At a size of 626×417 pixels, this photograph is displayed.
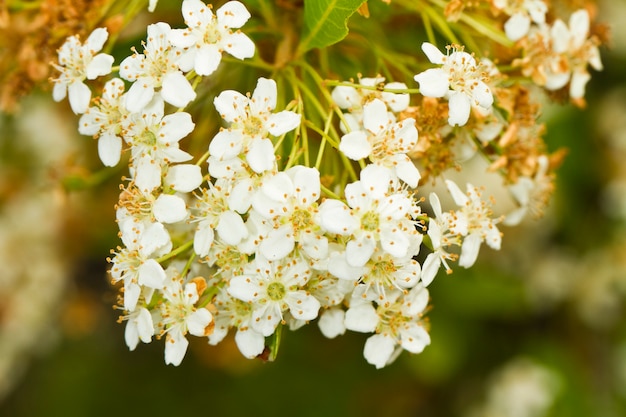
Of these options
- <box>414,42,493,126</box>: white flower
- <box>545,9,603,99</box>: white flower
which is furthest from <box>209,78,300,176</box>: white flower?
<box>545,9,603,99</box>: white flower

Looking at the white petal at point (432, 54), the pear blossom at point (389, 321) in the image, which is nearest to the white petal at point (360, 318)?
the pear blossom at point (389, 321)

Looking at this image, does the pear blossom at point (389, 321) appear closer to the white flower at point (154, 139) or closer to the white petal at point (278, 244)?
the white petal at point (278, 244)

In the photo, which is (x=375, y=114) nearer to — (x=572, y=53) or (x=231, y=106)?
(x=231, y=106)

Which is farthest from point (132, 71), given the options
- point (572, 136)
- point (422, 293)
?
point (572, 136)

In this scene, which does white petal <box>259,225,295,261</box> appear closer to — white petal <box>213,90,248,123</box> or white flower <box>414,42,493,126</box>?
white petal <box>213,90,248,123</box>

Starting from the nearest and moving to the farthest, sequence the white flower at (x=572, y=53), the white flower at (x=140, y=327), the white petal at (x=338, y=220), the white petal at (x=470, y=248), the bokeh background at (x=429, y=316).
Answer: the white petal at (x=338, y=220), the white flower at (x=140, y=327), the white petal at (x=470, y=248), the white flower at (x=572, y=53), the bokeh background at (x=429, y=316)

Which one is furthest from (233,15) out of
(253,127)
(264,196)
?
(264,196)

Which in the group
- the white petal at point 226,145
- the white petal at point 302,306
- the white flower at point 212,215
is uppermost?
the white petal at point 226,145

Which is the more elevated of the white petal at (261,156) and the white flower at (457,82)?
the white flower at (457,82)
